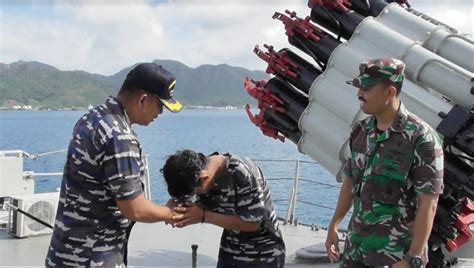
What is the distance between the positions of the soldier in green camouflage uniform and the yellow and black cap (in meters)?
0.91

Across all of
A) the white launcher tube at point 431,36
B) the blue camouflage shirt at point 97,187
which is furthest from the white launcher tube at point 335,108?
the blue camouflage shirt at point 97,187

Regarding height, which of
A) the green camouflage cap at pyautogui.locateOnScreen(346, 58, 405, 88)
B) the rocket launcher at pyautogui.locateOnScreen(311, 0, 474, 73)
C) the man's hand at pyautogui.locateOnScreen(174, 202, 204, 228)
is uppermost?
the rocket launcher at pyautogui.locateOnScreen(311, 0, 474, 73)

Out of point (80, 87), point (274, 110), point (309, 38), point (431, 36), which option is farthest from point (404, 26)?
point (80, 87)

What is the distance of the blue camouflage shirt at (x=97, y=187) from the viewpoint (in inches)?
93.9

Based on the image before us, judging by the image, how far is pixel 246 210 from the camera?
283 centimetres

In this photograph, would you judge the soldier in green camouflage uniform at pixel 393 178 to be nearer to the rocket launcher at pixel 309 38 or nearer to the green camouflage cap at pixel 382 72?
the green camouflage cap at pixel 382 72

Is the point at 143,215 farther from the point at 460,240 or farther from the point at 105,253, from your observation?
the point at 460,240

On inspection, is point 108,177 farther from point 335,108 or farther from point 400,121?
point 335,108

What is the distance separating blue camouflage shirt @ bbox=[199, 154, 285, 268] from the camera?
2.82 m

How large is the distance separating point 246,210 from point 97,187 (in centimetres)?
75

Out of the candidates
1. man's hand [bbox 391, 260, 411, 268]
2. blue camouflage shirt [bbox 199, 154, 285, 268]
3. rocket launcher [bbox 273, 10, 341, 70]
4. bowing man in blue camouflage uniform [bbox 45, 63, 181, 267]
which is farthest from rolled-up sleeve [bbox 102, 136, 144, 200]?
rocket launcher [bbox 273, 10, 341, 70]

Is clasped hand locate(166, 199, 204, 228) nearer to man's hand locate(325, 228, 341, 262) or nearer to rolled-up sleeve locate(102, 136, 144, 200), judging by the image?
rolled-up sleeve locate(102, 136, 144, 200)

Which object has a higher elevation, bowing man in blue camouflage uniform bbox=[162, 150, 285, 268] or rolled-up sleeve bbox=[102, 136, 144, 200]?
rolled-up sleeve bbox=[102, 136, 144, 200]

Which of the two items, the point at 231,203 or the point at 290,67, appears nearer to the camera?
the point at 231,203
